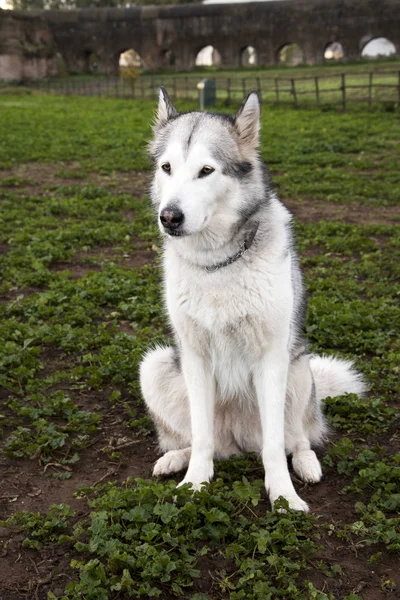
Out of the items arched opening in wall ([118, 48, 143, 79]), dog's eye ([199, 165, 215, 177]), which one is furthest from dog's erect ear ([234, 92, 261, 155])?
arched opening in wall ([118, 48, 143, 79])

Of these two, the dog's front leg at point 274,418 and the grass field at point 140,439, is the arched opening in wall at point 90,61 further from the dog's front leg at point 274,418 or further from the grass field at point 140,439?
→ the dog's front leg at point 274,418

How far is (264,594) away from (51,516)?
1107mm

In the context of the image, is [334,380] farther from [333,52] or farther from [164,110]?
[333,52]

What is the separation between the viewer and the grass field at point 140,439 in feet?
9.84

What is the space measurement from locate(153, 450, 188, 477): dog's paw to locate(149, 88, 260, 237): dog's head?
131 centimetres

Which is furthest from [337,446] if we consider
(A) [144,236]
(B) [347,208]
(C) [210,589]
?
(B) [347,208]

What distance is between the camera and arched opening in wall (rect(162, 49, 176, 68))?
50688 millimetres

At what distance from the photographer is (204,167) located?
3320mm

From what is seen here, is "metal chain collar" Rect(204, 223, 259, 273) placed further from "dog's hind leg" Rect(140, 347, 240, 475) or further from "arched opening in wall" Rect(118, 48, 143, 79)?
"arched opening in wall" Rect(118, 48, 143, 79)

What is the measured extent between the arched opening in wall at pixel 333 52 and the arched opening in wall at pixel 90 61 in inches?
679

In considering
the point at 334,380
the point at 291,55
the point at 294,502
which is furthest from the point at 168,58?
the point at 294,502

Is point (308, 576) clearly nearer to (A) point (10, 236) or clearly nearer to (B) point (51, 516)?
(B) point (51, 516)

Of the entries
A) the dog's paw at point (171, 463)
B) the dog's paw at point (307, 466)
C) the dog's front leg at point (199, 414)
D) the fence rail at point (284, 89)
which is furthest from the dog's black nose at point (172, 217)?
the fence rail at point (284, 89)

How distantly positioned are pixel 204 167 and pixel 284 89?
24544mm
